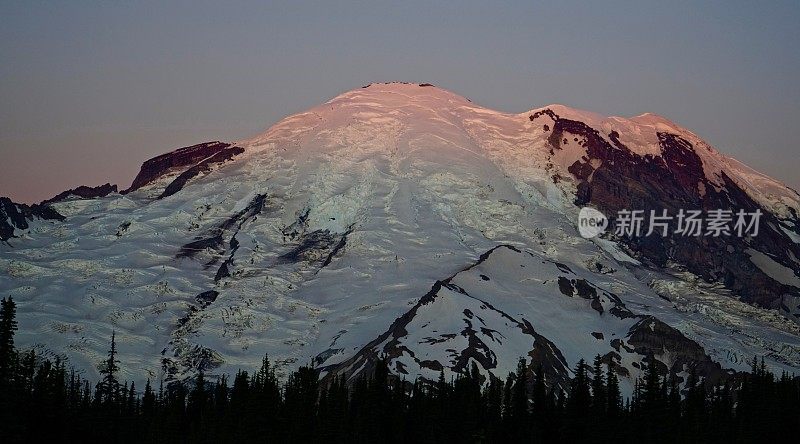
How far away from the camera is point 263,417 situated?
182875mm

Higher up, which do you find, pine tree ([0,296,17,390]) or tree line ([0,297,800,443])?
pine tree ([0,296,17,390])

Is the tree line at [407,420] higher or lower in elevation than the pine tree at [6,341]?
lower

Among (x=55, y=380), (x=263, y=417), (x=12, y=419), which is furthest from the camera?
(x=263, y=417)

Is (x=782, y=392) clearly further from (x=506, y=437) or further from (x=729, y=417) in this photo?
(x=506, y=437)

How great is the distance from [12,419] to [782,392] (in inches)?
3795

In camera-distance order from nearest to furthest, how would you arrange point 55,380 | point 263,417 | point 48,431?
point 48,431, point 55,380, point 263,417

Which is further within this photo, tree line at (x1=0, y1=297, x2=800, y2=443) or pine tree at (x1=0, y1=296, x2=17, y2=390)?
tree line at (x1=0, y1=297, x2=800, y2=443)

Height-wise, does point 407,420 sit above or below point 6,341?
below

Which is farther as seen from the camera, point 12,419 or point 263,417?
point 263,417

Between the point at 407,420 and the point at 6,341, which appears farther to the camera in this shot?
the point at 407,420

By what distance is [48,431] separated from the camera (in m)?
159

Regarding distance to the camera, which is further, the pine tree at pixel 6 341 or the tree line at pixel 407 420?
the tree line at pixel 407 420

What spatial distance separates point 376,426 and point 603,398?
26.6 m

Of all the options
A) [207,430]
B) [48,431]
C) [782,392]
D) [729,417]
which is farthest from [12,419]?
[782,392]
